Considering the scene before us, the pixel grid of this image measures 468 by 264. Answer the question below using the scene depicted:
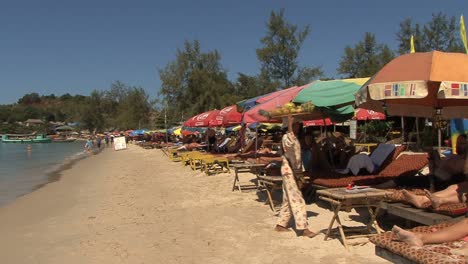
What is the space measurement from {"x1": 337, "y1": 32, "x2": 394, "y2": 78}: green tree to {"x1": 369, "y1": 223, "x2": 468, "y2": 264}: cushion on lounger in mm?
37119

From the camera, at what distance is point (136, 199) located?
1006cm

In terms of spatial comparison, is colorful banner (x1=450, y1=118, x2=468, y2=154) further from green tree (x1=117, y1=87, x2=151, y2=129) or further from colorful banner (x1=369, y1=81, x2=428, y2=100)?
green tree (x1=117, y1=87, x2=151, y2=129)

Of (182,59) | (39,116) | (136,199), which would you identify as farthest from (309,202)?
(39,116)

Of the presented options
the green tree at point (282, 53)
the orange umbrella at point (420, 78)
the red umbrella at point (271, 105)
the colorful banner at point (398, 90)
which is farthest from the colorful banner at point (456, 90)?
the green tree at point (282, 53)

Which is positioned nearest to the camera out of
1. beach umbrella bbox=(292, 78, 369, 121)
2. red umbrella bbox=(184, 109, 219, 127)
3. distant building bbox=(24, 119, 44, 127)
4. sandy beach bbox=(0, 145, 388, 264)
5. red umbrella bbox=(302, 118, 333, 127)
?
sandy beach bbox=(0, 145, 388, 264)

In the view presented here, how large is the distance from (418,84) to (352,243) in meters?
1.99

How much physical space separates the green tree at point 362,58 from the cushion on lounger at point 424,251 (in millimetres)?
37119

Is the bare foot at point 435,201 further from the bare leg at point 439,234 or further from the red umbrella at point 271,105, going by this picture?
the red umbrella at point 271,105

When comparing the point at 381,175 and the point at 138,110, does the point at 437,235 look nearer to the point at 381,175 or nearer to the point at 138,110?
the point at 381,175

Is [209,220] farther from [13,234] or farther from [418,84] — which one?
[418,84]

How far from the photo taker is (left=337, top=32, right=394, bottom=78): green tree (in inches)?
1529

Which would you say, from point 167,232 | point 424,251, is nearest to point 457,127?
point 167,232

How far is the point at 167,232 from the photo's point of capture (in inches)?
254

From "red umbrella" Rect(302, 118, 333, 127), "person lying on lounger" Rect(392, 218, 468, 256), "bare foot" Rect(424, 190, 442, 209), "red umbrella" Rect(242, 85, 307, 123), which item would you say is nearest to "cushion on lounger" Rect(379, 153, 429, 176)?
"bare foot" Rect(424, 190, 442, 209)
